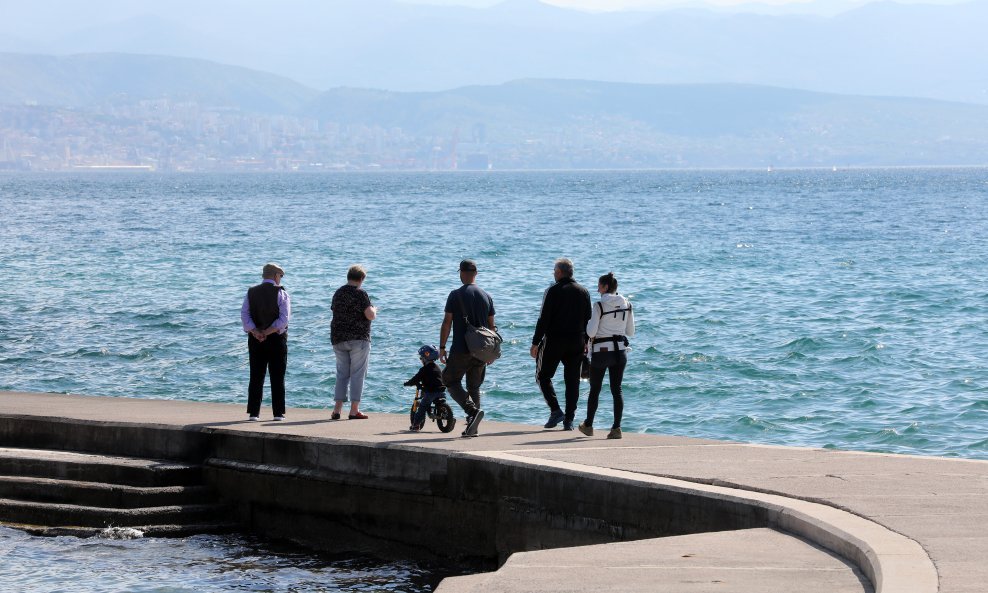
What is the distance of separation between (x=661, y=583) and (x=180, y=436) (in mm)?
5942

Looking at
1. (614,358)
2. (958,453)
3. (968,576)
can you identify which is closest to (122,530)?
(614,358)

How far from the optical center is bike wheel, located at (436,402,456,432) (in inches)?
456

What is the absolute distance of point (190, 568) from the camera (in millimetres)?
9727

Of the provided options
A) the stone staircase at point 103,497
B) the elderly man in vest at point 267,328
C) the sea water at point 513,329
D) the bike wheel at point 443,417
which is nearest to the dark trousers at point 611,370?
the sea water at point 513,329

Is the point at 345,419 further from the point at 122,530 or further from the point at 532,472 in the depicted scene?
the point at 532,472

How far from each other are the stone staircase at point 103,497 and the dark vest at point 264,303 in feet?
4.93

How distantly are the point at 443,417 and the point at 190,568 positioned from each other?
2.70 meters

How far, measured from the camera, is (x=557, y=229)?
6781cm

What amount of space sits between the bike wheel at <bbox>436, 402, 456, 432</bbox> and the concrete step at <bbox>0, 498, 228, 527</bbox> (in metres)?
1.92

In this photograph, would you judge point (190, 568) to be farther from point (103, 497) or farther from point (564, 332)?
point (564, 332)

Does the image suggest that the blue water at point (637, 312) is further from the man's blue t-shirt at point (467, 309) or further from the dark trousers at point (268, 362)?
the man's blue t-shirt at point (467, 309)

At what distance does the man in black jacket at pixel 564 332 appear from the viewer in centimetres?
1198

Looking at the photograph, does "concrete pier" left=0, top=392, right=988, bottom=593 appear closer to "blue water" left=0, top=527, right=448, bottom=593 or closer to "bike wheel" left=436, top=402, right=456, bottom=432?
"bike wheel" left=436, top=402, right=456, bottom=432

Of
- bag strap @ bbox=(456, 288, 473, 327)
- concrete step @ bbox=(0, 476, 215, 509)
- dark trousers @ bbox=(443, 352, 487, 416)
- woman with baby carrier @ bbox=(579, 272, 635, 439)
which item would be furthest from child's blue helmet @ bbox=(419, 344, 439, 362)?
concrete step @ bbox=(0, 476, 215, 509)
